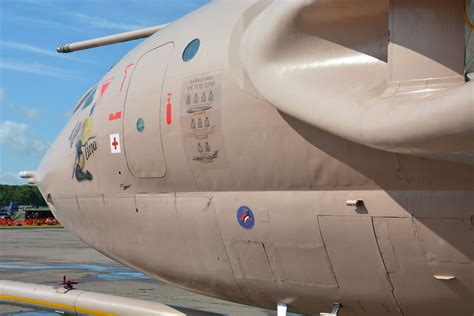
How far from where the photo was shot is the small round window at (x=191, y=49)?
5.54 metres

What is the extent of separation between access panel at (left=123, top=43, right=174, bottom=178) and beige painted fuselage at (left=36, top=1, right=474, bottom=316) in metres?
0.02

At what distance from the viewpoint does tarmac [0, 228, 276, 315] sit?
11.0m

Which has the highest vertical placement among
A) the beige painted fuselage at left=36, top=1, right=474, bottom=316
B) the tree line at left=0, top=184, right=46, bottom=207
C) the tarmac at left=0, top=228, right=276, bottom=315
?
the tree line at left=0, top=184, right=46, bottom=207

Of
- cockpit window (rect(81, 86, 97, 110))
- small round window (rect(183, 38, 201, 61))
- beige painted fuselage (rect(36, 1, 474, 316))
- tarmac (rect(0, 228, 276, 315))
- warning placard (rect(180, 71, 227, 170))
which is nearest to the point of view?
beige painted fuselage (rect(36, 1, 474, 316))

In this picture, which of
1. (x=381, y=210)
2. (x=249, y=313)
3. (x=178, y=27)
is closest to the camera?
(x=381, y=210)

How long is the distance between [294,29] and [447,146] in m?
1.48

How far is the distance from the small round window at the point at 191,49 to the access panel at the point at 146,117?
0.27 meters

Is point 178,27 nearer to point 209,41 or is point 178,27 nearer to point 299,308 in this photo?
point 209,41

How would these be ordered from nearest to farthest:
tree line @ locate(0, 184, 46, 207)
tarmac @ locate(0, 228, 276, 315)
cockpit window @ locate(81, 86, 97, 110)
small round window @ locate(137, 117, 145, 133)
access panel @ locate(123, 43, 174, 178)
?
access panel @ locate(123, 43, 174, 178) < small round window @ locate(137, 117, 145, 133) < cockpit window @ locate(81, 86, 97, 110) < tarmac @ locate(0, 228, 276, 315) < tree line @ locate(0, 184, 46, 207)

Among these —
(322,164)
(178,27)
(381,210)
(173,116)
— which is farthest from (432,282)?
(178,27)

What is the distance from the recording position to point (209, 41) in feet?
17.7

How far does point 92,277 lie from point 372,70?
40.4 ft

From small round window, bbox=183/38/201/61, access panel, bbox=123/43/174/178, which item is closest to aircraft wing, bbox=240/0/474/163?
small round window, bbox=183/38/201/61

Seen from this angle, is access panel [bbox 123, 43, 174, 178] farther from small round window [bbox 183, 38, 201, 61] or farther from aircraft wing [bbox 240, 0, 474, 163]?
aircraft wing [bbox 240, 0, 474, 163]
